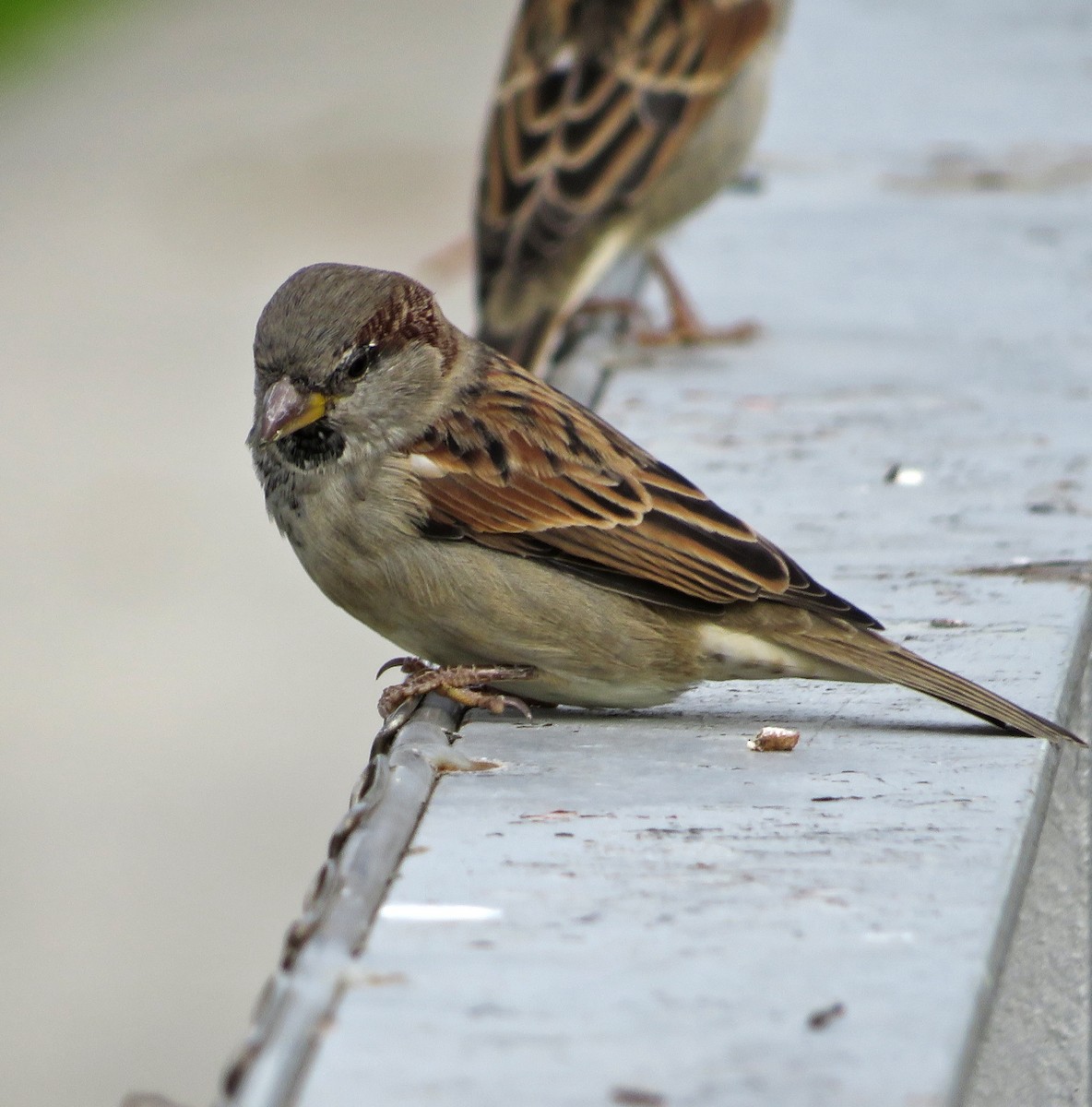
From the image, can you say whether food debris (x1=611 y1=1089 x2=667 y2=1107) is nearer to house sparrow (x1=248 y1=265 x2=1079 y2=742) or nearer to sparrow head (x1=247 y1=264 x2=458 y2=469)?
house sparrow (x1=248 y1=265 x2=1079 y2=742)

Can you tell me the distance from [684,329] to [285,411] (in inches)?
97.0

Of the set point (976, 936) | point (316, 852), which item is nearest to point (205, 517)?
point (316, 852)

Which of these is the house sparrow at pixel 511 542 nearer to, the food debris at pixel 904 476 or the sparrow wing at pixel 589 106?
the food debris at pixel 904 476

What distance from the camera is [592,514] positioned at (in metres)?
3.42

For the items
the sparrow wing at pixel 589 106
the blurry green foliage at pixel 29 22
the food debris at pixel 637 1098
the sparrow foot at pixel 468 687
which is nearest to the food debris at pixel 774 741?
the sparrow foot at pixel 468 687

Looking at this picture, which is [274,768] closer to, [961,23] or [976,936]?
[961,23]

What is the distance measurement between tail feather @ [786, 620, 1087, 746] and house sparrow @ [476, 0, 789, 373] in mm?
2473

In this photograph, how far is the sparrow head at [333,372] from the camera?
3.44 metres

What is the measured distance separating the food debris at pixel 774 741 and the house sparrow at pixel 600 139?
2.69 metres

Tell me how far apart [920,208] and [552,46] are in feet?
4.10

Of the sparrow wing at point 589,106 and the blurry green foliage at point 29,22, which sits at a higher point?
the sparrow wing at point 589,106

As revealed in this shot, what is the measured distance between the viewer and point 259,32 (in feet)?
53.7

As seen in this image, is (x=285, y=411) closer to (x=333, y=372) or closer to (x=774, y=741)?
(x=333, y=372)

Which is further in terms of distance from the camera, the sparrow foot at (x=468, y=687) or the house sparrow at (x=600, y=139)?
the house sparrow at (x=600, y=139)
